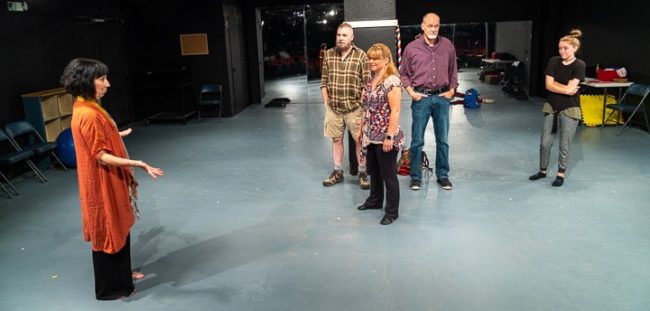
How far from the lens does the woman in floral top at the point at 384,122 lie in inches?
163

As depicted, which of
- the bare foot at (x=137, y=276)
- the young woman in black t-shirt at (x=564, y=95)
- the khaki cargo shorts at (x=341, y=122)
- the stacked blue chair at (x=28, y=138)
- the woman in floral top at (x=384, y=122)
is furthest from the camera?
the stacked blue chair at (x=28, y=138)

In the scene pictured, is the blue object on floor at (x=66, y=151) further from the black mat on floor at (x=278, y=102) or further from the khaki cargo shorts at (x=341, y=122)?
the black mat on floor at (x=278, y=102)

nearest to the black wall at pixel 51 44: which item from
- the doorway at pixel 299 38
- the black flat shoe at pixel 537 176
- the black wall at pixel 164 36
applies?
the black wall at pixel 164 36

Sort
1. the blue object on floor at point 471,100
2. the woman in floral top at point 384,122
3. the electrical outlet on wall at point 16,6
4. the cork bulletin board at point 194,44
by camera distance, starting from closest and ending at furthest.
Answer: the woman in floral top at point 384,122
the electrical outlet on wall at point 16,6
the cork bulletin board at point 194,44
the blue object on floor at point 471,100

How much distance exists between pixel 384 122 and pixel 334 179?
4.94 ft

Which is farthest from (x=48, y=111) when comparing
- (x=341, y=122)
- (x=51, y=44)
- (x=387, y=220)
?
(x=387, y=220)

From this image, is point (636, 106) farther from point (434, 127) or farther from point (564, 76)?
point (434, 127)

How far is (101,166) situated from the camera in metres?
3.07

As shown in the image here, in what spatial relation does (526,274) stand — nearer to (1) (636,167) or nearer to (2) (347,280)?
(2) (347,280)

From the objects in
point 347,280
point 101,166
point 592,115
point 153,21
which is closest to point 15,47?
point 153,21

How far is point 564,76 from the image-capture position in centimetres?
512

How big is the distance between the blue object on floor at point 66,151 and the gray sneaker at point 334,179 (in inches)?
129

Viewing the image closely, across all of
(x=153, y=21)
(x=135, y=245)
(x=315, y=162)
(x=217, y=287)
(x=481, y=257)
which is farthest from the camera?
(x=153, y=21)

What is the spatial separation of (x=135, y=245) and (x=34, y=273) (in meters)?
0.74
